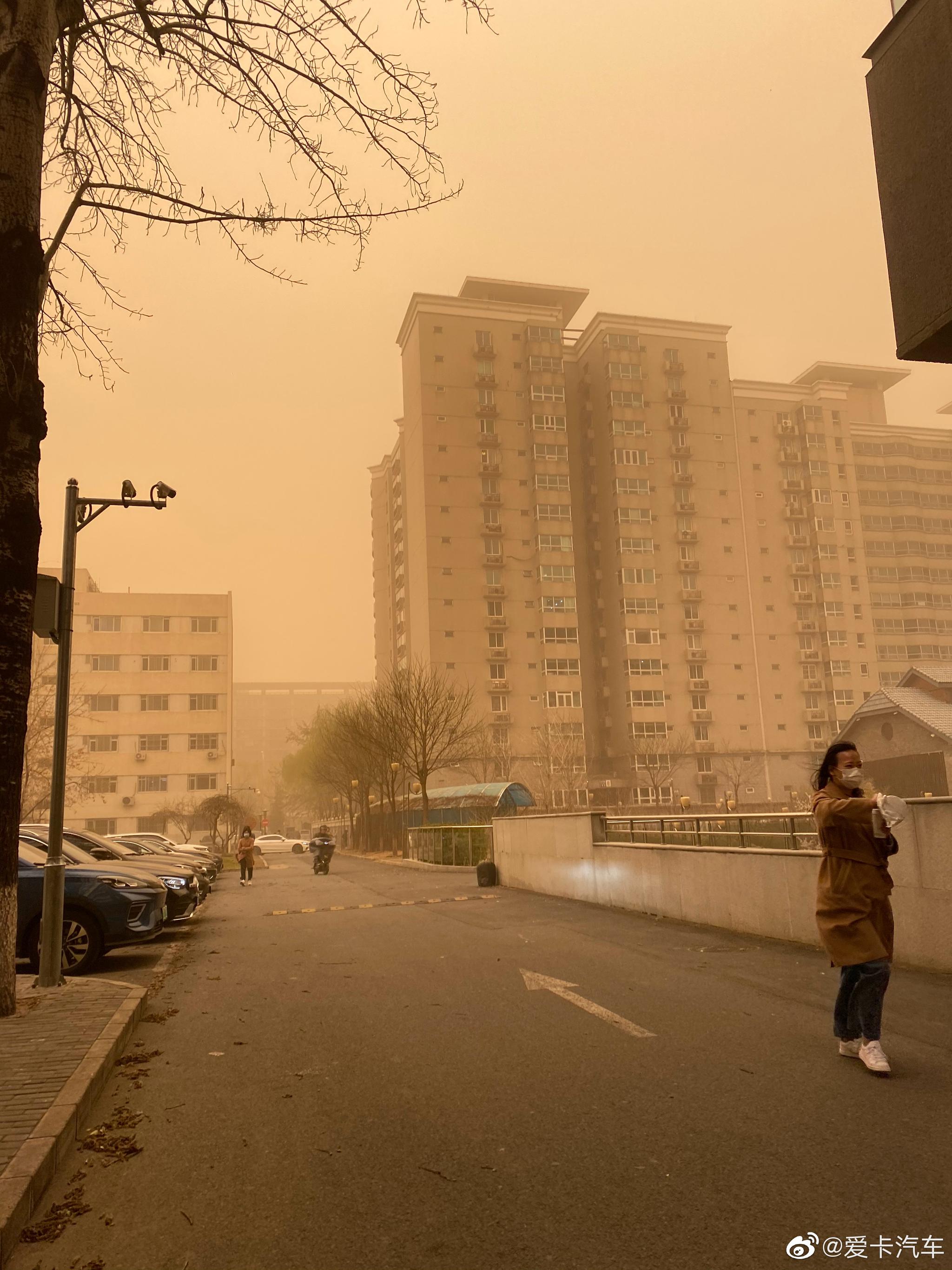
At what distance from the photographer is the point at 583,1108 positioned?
4.98 meters

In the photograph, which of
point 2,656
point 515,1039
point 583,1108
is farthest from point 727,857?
point 2,656

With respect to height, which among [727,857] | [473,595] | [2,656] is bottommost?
[727,857]

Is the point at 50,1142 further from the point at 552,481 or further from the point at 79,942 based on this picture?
the point at 552,481

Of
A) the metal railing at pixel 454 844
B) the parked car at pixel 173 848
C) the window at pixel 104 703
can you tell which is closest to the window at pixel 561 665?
the window at pixel 104 703

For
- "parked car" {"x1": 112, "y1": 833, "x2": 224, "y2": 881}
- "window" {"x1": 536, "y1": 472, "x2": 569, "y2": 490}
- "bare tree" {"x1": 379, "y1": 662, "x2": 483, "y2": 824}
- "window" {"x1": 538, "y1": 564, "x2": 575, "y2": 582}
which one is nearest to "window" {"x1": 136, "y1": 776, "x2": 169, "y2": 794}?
"window" {"x1": 538, "y1": 564, "x2": 575, "y2": 582}

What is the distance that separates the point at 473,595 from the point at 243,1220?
9056 cm

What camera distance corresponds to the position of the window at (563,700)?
307 feet

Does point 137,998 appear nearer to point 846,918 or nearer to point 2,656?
point 2,656

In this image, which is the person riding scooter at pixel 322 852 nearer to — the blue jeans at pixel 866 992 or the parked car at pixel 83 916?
the parked car at pixel 83 916

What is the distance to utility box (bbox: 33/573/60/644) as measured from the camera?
9.32 metres

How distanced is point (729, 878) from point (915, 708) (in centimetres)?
3755

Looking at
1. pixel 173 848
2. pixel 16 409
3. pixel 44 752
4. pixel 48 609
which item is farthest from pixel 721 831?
pixel 44 752

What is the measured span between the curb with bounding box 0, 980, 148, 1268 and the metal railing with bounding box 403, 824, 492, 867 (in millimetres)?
21782

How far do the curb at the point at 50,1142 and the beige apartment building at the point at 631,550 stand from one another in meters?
79.5
